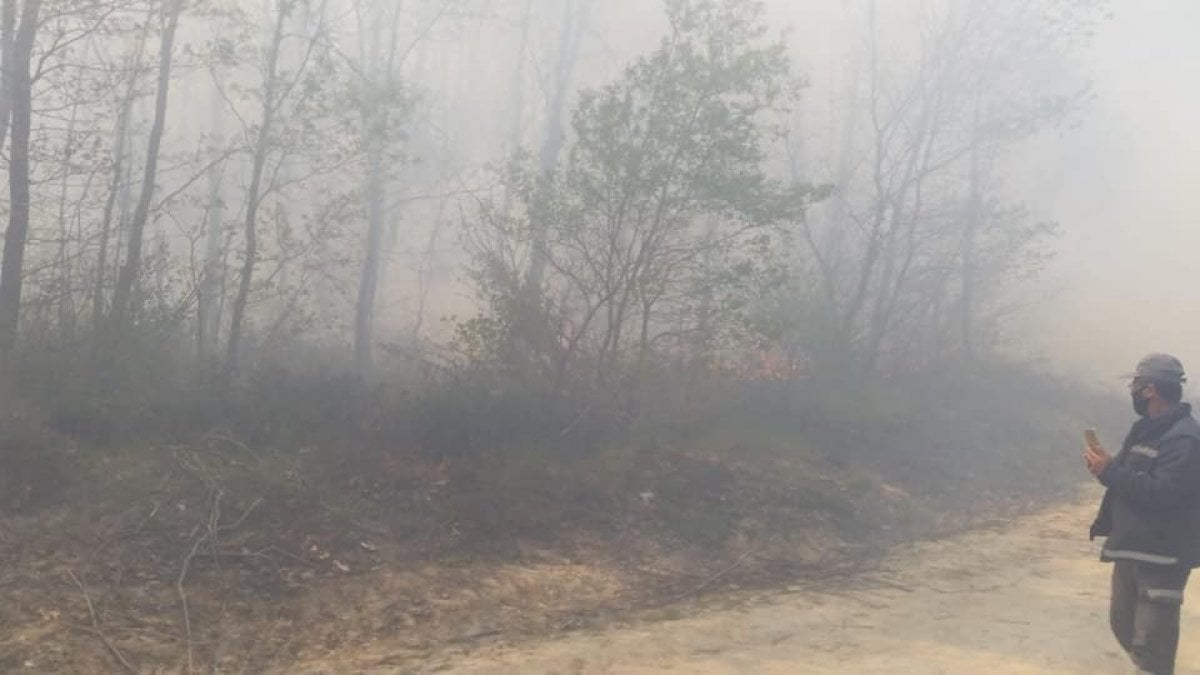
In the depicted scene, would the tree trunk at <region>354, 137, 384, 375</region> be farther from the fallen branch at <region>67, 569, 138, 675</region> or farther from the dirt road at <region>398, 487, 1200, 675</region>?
the dirt road at <region>398, 487, 1200, 675</region>

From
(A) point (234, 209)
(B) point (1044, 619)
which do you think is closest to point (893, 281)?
(B) point (1044, 619)

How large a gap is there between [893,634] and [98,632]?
5778 millimetres

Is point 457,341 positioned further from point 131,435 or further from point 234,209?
point 234,209

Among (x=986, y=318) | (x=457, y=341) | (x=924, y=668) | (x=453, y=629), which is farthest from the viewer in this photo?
(x=986, y=318)

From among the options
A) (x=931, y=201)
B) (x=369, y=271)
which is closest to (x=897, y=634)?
(x=369, y=271)

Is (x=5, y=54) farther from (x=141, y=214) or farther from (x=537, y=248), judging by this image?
(x=537, y=248)

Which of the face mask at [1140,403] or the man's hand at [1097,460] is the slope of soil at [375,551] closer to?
the man's hand at [1097,460]

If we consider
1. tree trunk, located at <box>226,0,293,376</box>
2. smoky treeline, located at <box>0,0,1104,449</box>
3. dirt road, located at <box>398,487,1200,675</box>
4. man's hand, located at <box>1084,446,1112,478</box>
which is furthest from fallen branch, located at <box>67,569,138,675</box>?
tree trunk, located at <box>226,0,293,376</box>

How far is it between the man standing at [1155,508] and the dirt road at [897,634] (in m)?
1.72

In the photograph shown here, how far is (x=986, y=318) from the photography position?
2298cm

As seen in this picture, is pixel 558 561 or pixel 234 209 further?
pixel 234 209

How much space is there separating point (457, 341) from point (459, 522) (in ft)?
14.5

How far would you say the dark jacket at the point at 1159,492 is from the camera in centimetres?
481

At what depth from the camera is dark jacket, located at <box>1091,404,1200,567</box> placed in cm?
481
